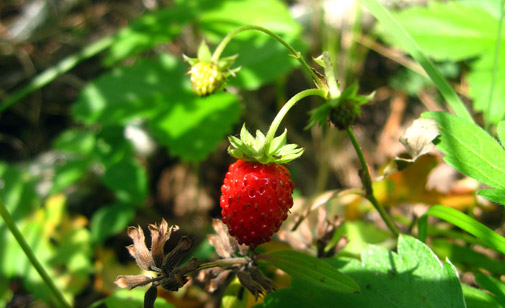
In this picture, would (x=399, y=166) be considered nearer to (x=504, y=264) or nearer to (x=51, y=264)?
(x=504, y=264)

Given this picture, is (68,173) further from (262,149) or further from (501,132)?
(501,132)

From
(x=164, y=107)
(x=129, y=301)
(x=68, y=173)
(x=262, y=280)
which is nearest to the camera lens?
(x=262, y=280)

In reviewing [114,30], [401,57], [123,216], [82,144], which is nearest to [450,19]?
[401,57]

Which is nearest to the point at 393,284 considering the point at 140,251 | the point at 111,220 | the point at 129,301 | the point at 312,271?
the point at 312,271

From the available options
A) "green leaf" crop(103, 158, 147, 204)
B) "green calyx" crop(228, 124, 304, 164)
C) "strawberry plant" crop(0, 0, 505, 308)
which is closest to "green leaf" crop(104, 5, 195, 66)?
A: "strawberry plant" crop(0, 0, 505, 308)

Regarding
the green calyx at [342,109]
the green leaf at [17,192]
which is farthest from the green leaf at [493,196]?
the green leaf at [17,192]

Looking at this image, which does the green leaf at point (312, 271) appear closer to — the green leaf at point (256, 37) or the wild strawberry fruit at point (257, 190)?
the wild strawberry fruit at point (257, 190)

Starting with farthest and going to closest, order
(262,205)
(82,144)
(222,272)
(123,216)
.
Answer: (82,144) → (123,216) → (222,272) → (262,205)
